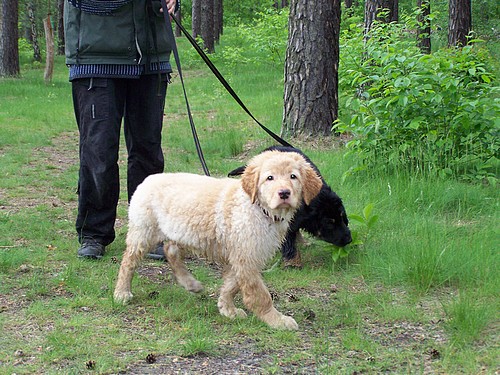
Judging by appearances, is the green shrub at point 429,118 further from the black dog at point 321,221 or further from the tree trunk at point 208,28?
the tree trunk at point 208,28

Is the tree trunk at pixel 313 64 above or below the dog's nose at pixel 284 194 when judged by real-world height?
above

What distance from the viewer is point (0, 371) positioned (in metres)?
3.23

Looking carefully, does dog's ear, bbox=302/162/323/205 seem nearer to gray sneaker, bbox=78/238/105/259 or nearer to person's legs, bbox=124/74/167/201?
person's legs, bbox=124/74/167/201

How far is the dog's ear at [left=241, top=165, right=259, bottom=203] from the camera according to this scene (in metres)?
3.76

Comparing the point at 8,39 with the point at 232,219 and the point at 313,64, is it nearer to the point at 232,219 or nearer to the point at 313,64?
the point at 313,64

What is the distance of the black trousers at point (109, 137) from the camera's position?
16.3 feet

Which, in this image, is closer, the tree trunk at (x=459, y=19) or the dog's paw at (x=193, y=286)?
the dog's paw at (x=193, y=286)

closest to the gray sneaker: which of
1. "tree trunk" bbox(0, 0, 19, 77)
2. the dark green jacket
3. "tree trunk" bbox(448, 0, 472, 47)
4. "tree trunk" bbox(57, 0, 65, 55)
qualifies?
the dark green jacket

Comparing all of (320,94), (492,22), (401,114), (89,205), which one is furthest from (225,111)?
(492,22)

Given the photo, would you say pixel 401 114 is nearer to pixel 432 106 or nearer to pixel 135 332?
pixel 432 106

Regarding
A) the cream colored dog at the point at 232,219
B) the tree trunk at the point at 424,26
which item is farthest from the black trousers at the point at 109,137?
the tree trunk at the point at 424,26

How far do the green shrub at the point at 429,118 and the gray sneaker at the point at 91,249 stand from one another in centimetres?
275

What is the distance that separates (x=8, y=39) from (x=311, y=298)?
676 inches

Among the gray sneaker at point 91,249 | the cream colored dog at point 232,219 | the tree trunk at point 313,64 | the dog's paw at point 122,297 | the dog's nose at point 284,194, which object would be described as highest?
the tree trunk at point 313,64
